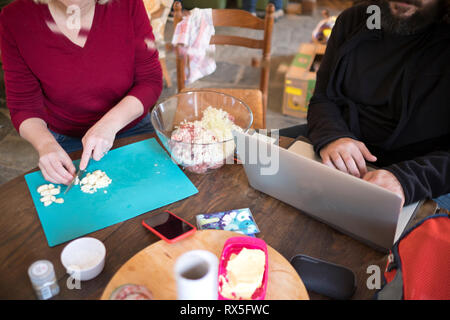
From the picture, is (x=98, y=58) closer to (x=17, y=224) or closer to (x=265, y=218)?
(x=17, y=224)

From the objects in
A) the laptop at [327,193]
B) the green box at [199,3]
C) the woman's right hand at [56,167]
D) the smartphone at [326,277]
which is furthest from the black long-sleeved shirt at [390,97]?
the green box at [199,3]

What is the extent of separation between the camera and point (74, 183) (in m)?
1.05

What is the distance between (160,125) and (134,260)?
1.76ft

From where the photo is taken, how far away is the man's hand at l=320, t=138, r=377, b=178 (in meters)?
1.06

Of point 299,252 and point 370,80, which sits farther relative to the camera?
point 370,80

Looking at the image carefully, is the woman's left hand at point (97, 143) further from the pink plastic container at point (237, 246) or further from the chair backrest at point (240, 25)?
the chair backrest at point (240, 25)

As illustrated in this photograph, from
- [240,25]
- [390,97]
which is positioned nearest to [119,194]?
[390,97]

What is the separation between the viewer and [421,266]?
0.67 m

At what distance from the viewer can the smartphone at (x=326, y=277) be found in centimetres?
76

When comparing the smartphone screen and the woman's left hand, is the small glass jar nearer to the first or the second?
the smartphone screen

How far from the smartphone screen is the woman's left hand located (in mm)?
320

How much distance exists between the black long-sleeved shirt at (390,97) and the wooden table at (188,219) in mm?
289

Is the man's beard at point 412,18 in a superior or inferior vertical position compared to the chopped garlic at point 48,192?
superior

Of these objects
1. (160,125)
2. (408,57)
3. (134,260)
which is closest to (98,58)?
(160,125)
